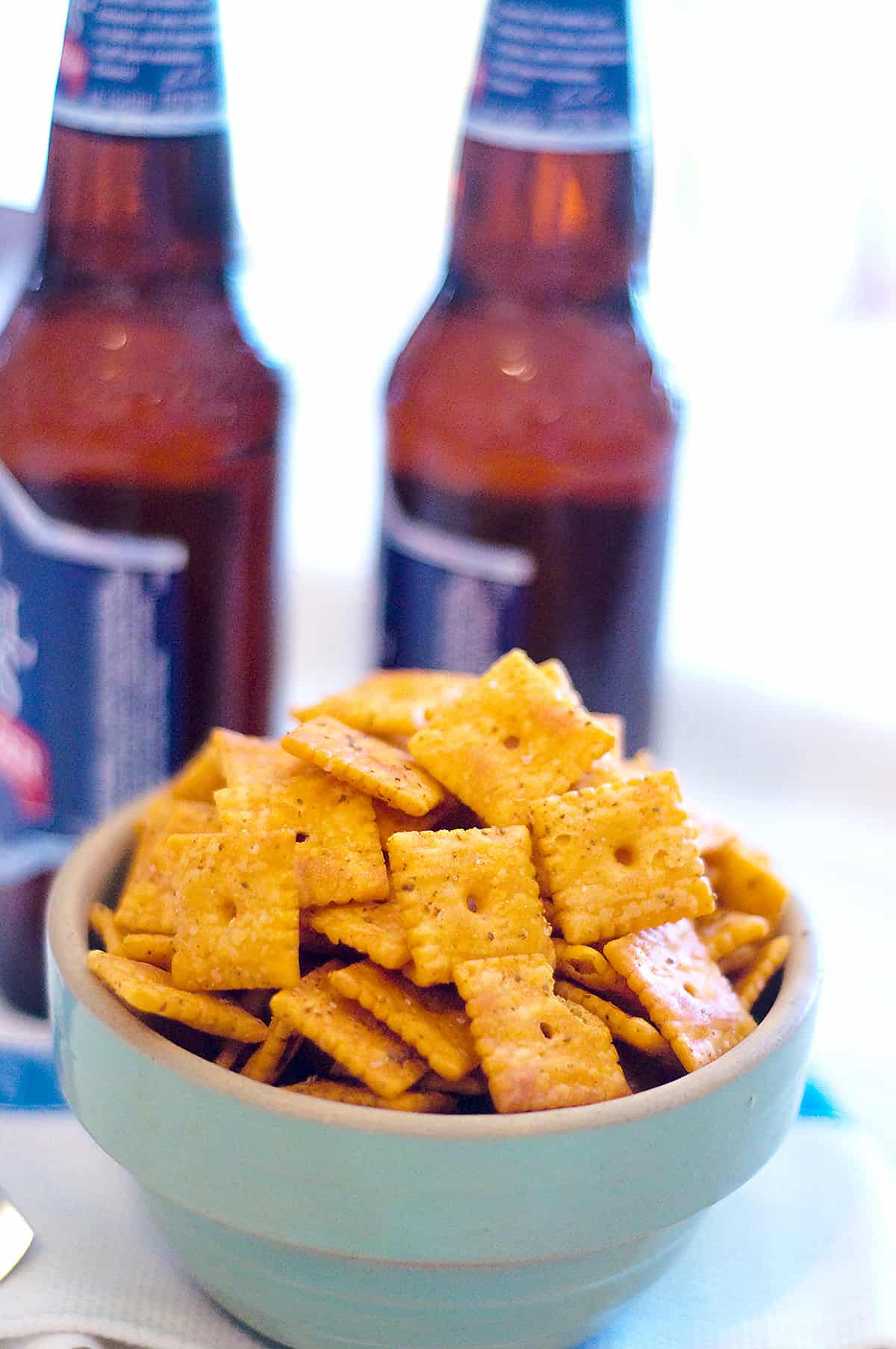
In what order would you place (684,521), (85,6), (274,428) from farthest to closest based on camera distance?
1. (684,521)
2. (274,428)
3. (85,6)

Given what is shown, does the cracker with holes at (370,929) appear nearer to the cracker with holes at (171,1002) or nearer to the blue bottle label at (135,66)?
the cracker with holes at (171,1002)

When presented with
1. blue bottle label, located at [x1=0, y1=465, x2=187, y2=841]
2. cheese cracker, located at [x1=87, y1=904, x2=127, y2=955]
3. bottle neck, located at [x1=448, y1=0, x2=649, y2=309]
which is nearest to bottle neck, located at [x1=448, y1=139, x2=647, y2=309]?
bottle neck, located at [x1=448, y1=0, x2=649, y2=309]

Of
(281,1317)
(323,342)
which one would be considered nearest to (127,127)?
(281,1317)

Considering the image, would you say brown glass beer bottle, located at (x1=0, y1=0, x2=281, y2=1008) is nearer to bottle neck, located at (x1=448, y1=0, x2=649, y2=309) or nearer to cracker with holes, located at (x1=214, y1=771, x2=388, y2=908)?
bottle neck, located at (x1=448, y1=0, x2=649, y2=309)

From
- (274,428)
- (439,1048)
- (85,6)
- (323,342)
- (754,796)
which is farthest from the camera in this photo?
(323,342)

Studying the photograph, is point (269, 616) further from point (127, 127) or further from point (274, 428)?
point (127, 127)

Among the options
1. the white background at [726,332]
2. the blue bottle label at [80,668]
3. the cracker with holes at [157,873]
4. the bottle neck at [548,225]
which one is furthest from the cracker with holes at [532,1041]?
the bottle neck at [548,225]
